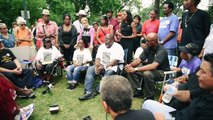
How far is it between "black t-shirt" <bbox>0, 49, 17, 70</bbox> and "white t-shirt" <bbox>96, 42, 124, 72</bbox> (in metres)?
2.26

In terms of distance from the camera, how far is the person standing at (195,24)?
4.57 m

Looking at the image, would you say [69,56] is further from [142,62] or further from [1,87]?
[1,87]

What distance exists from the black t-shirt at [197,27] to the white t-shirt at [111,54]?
1.71 metres

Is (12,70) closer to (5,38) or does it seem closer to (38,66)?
(38,66)

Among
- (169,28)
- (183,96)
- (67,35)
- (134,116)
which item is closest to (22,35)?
(67,35)

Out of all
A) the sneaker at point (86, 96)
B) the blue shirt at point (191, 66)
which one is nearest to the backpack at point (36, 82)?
the sneaker at point (86, 96)

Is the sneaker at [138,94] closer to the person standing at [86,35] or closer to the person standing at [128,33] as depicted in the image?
the person standing at [128,33]

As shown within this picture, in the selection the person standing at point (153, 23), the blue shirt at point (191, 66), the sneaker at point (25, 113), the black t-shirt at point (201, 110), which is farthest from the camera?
the person standing at point (153, 23)

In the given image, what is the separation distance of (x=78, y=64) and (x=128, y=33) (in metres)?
1.76

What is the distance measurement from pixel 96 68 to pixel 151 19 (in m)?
2.10

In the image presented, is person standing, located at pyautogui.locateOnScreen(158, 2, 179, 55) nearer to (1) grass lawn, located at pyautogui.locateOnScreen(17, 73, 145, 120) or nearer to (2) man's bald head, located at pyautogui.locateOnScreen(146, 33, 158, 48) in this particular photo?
(2) man's bald head, located at pyautogui.locateOnScreen(146, 33, 158, 48)

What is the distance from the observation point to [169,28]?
567cm

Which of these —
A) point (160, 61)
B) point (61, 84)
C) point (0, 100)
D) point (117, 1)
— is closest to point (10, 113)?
point (0, 100)

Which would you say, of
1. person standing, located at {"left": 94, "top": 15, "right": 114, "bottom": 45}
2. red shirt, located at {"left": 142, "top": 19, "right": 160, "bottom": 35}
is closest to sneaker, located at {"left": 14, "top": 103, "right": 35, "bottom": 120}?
person standing, located at {"left": 94, "top": 15, "right": 114, "bottom": 45}
